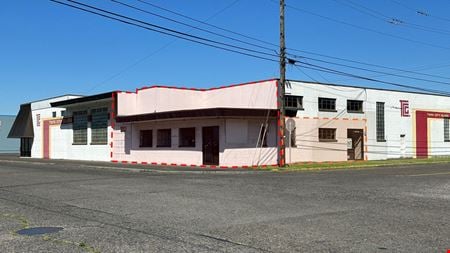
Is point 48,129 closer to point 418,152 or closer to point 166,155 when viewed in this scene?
point 166,155

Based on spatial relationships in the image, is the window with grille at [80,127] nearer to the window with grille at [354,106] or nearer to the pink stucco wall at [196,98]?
the pink stucco wall at [196,98]

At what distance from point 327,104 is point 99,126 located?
58.9ft

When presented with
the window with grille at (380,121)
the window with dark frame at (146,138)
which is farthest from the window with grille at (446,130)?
the window with dark frame at (146,138)

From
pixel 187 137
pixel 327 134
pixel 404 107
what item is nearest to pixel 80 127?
pixel 187 137

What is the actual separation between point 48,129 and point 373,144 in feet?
98.9

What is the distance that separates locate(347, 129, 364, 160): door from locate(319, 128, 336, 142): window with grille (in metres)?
2.03

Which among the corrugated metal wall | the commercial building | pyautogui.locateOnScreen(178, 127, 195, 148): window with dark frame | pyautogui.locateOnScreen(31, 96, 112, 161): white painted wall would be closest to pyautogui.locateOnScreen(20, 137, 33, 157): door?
pyautogui.locateOnScreen(31, 96, 112, 161): white painted wall

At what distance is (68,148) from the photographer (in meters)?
41.0

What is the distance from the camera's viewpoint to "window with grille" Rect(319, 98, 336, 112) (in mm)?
32406

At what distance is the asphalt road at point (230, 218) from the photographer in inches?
272

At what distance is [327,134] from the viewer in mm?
32469

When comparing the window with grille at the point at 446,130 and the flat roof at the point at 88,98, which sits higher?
the flat roof at the point at 88,98

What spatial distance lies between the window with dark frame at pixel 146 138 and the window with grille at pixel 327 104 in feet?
40.2

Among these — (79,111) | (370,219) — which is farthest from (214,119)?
(370,219)
